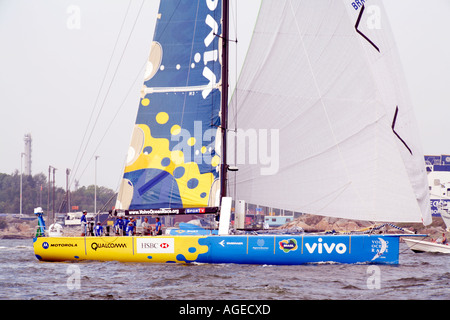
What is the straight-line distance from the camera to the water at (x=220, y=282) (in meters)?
15.3

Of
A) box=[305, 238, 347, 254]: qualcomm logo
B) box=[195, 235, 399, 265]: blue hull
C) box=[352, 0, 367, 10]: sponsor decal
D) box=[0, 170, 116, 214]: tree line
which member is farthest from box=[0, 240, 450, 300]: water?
box=[0, 170, 116, 214]: tree line

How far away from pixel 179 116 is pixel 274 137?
377 centimetres

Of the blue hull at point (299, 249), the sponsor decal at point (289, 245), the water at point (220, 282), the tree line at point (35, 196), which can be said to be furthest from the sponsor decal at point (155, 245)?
the tree line at point (35, 196)

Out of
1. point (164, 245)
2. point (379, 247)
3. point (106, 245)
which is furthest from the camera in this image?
point (106, 245)

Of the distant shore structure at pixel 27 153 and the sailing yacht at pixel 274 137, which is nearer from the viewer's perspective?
the sailing yacht at pixel 274 137

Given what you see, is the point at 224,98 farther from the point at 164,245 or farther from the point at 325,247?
the point at 325,247

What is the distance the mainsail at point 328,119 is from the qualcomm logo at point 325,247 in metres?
1.62

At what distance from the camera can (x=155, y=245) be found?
21.6 meters

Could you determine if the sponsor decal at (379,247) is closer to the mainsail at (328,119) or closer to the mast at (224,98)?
the mainsail at (328,119)

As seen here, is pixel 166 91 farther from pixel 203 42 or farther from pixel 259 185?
pixel 259 185

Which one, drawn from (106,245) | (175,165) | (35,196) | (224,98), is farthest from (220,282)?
(35,196)

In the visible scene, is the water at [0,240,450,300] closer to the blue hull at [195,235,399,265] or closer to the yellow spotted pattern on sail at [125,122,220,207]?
the blue hull at [195,235,399,265]

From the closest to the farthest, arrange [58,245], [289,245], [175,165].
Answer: [289,245] < [58,245] < [175,165]
